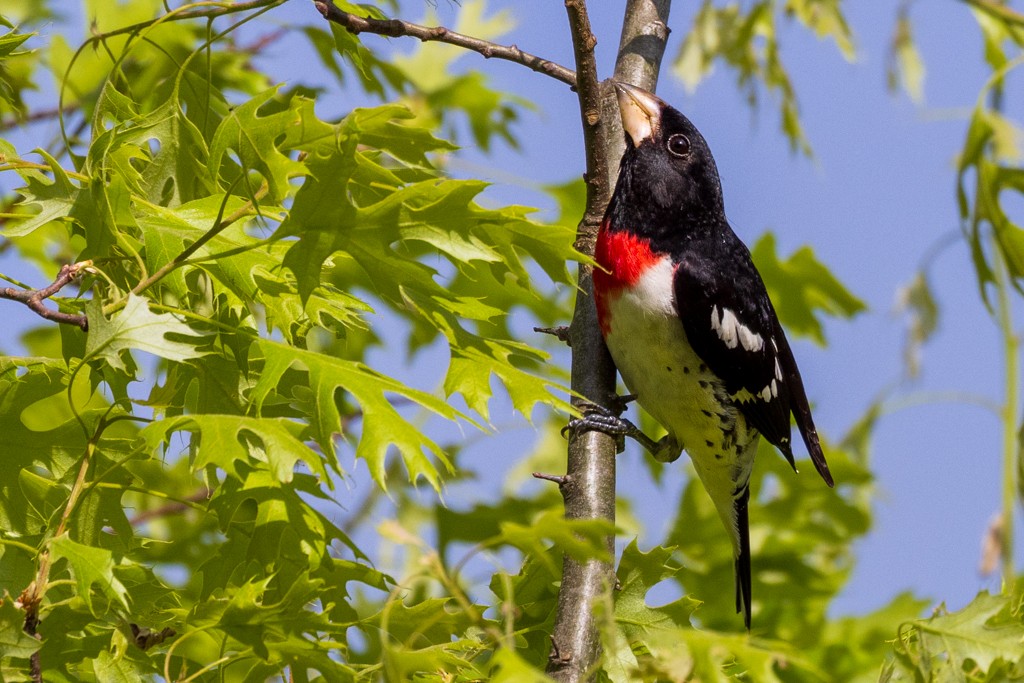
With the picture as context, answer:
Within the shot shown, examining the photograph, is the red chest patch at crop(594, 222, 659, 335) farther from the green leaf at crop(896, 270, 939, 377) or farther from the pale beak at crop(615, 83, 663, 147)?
the green leaf at crop(896, 270, 939, 377)

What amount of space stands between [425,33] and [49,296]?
80 cm

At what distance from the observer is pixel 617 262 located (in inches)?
97.1

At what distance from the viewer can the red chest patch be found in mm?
2406

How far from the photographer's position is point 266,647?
4.71 ft

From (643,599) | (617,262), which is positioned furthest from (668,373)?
(643,599)

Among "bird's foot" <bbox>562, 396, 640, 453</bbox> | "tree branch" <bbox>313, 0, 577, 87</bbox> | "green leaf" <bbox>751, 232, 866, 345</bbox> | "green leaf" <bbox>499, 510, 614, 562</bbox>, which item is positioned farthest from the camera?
"green leaf" <bbox>751, 232, 866, 345</bbox>

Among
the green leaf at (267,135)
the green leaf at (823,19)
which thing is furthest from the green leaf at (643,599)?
the green leaf at (823,19)

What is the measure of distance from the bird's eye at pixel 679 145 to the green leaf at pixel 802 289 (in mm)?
717

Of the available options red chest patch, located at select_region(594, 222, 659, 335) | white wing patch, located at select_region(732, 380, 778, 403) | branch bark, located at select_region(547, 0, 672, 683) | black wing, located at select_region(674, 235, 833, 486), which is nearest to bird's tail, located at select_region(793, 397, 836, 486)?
black wing, located at select_region(674, 235, 833, 486)

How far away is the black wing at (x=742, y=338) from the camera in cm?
251

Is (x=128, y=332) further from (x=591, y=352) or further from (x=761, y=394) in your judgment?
(x=761, y=394)

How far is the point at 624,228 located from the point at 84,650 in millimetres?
1503

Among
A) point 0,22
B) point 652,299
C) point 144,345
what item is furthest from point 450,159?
point 144,345

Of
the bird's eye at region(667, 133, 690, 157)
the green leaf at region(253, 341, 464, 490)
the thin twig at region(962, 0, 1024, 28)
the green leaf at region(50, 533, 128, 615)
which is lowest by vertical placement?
the green leaf at region(50, 533, 128, 615)
